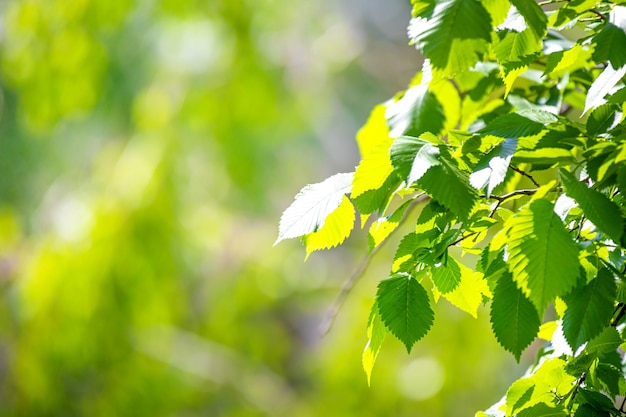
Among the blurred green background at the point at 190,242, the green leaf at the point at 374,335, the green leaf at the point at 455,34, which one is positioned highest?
the blurred green background at the point at 190,242

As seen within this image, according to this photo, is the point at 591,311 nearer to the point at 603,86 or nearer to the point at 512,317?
the point at 512,317

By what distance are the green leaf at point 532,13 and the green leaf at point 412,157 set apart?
0.31ft

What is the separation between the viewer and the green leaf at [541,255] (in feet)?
1.39

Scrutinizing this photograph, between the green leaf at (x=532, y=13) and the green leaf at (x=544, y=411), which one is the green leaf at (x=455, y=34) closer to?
the green leaf at (x=532, y=13)

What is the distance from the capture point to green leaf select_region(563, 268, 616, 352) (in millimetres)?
462

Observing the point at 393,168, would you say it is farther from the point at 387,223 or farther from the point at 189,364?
the point at 189,364

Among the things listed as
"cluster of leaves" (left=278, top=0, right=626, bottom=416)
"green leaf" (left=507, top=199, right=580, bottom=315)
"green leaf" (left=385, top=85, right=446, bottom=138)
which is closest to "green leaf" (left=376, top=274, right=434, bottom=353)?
"cluster of leaves" (left=278, top=0, right=626, bottom=416)

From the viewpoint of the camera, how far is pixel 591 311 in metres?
0.46

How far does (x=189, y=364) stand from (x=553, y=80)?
2946 millimetres

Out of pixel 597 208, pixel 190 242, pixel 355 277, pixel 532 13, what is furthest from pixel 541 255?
pixel 190 242

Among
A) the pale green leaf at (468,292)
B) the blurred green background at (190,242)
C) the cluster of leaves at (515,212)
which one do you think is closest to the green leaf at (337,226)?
the cluster of leaves at (515,212)

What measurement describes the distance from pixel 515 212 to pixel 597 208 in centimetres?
9

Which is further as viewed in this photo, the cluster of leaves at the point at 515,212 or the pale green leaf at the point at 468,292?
the pale green leaf at the point at 468,292

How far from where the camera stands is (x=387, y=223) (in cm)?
56
